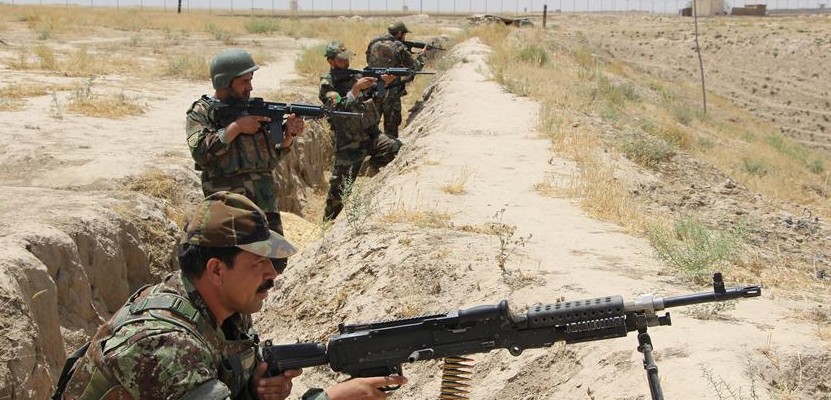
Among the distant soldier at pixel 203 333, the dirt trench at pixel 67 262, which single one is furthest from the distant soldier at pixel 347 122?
the distant soldier at pixel 203 333

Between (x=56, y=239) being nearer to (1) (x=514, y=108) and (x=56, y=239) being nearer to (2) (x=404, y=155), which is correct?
(2) (x=404, y=155)

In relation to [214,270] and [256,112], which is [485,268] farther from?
[214,270]

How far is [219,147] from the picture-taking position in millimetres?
6895

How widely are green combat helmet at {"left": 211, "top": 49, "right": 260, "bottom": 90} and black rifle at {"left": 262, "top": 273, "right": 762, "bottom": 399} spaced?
12.6 feet

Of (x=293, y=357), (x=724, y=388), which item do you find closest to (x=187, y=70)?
(x=724, y=388)

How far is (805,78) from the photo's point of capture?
121ft

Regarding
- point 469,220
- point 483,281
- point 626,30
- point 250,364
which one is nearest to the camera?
point 250,364

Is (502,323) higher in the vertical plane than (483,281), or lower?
higher

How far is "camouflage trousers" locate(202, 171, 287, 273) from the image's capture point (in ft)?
23.4

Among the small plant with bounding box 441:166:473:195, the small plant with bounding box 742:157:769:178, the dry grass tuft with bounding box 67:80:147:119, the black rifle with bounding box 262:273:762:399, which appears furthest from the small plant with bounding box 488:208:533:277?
the small plant with bounding box 742:157:769:178

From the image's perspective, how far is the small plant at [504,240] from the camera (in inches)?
245

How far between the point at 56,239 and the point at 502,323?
15.4 feet

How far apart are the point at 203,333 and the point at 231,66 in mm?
4072

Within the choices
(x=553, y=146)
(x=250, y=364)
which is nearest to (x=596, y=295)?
(x=250, y=364)
